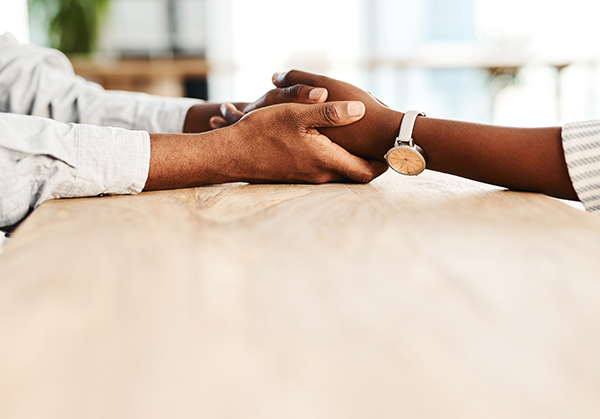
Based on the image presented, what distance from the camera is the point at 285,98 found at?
76 centimetres

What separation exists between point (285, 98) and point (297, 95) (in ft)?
0.11

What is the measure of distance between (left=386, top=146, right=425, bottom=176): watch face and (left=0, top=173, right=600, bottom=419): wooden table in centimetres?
26

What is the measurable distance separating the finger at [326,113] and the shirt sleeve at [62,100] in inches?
16.4

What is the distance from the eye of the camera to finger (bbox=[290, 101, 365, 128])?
0.64 m

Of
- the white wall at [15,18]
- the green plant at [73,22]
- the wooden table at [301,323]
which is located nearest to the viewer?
the wooden table at [301,323]

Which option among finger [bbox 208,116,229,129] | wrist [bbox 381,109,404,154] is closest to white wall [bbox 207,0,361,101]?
finger [bbox 208,116,229,129]

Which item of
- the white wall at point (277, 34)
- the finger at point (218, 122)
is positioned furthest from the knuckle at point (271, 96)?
the white wall at point (277, 34)

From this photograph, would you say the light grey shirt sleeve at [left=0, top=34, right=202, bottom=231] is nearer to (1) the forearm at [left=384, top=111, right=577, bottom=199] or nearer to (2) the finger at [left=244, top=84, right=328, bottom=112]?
(2) the finger at [left=244, top=84, right=328, bottom=112]

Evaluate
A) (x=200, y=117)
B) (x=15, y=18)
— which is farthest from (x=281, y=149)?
(x=15, y=18)

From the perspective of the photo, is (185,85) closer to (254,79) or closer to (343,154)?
(254,79)

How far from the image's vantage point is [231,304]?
26 centimetres

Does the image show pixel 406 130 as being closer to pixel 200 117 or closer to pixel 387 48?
pixel 200 117

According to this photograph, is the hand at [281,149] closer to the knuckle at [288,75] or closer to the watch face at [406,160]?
the watch face at [406,160]

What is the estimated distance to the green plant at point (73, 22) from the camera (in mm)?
2672
